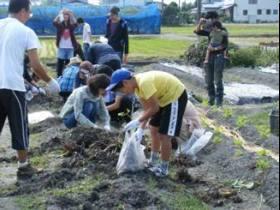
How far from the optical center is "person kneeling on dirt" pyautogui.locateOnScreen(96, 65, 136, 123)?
885 cm

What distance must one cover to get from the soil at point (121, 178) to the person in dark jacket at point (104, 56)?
200 cm

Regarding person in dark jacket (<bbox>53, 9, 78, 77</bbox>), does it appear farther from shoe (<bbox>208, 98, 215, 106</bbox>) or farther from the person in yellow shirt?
the person in yellow shirt

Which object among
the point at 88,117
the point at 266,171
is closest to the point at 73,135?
the point at 88,117

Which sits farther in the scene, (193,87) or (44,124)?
(193,87)

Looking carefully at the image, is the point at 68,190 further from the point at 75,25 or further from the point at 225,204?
the point at 75,25

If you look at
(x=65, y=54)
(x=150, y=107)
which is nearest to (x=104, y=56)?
(x=65, y=54)

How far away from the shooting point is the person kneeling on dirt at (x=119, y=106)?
8.85 metres

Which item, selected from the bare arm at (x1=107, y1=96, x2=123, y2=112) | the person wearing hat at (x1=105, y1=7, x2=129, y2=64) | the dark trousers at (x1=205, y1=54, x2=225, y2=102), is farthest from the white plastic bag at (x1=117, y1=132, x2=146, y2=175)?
the person wearing hat at (x1=105, y1=7, x2=129, y2=64)

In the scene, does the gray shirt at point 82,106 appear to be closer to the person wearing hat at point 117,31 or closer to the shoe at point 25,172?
the shoe at point 25,172

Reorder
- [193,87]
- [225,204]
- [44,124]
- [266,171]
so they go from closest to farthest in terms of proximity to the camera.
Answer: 1. [225,204]
2. [266,171]
3. [44,124]
4. [193,87]

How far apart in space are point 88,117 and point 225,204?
314cm

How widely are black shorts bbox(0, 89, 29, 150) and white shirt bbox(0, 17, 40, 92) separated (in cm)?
7

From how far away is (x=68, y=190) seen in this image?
5703 mm

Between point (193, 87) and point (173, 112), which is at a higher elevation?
point (173, 112)
